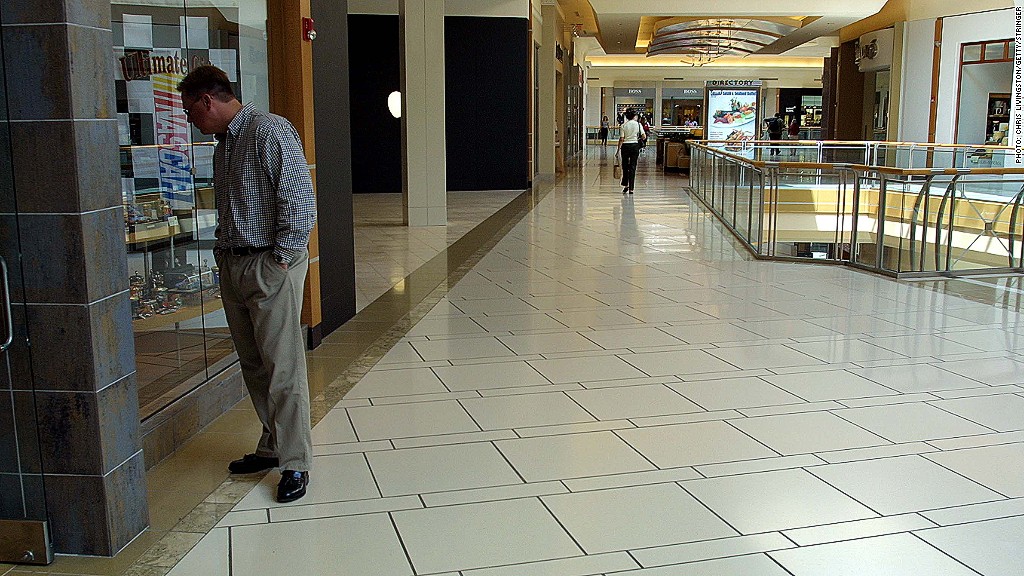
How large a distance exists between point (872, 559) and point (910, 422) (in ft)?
4.82

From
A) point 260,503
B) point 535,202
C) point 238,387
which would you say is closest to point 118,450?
point 260,503

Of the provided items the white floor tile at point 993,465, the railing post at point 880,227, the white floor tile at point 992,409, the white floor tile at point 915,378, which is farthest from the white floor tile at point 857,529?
the railing post at point 880,227

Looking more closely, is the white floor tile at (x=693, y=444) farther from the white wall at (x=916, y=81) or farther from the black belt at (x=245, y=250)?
the white wall at (x=916, y=81)

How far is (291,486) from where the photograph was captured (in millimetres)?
3193

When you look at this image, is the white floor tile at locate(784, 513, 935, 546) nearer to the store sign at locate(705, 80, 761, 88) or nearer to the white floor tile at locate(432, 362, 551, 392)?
the white floor tile at locate(432, 362, 551, 392)

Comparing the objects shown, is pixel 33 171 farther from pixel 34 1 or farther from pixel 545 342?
pixel 545 342

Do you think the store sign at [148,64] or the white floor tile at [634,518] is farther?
the store sign at [148,64]

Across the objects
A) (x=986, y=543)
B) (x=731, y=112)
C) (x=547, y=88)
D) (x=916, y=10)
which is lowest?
(x=986, y=543)

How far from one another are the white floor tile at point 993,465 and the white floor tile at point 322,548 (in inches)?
83.5

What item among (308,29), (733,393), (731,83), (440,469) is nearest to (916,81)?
(733,393)

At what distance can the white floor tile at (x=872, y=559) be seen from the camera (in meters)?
2.68

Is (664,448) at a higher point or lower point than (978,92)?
lower

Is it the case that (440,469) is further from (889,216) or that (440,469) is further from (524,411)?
(889,216)

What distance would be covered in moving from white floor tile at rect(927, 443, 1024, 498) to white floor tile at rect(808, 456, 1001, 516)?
0.05m
